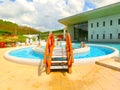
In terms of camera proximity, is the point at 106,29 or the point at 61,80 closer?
the point at 61,80

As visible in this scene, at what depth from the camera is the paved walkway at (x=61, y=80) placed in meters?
4.41

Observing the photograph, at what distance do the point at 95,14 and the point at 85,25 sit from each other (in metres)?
6.33

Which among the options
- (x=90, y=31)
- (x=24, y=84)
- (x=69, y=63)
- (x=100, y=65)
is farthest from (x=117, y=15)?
(x=24, y=84)

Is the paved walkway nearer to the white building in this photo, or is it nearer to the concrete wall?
the white building

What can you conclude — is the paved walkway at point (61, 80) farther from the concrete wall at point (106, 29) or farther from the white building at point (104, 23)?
the concrete wall at point (106, 29)

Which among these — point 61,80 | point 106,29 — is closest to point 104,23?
point 106,29

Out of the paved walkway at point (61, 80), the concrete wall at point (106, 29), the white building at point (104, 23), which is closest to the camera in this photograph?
the paved walkway at point (61, 80)

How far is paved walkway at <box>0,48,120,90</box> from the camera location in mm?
4406

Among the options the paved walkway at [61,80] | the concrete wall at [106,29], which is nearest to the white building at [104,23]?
the concrete wall at [106,29]

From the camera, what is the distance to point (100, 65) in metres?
6.80

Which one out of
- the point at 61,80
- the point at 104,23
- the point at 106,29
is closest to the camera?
the point at 61,80

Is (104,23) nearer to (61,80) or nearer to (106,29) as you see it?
(106,29)

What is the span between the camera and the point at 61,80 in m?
5.02

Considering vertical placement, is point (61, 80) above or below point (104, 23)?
below
